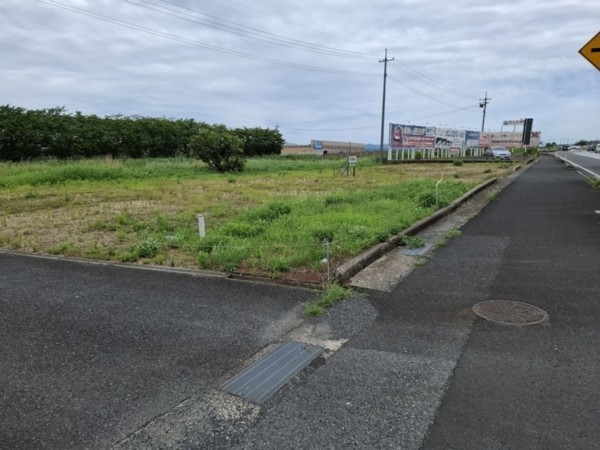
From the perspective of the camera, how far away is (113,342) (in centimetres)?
361

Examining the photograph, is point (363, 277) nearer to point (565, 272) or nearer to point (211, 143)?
point (565, 272)

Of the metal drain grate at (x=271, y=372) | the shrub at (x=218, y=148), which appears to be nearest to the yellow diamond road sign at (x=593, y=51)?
the metal drain grate at (x=271, y=372)

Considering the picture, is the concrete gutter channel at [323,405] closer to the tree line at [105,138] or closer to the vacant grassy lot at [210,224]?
the vacant grassy lot at [210,224]

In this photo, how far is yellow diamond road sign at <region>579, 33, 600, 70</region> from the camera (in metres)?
8.45

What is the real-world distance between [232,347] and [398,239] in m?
4.22

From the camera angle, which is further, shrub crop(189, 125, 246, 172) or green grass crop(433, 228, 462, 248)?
shrub crop(189, 125, 246, 172)

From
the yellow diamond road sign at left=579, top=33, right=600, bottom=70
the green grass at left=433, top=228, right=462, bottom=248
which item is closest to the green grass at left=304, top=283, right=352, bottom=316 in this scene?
the green grass at left=433, top=228, right=462, bottom=248

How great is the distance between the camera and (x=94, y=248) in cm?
670

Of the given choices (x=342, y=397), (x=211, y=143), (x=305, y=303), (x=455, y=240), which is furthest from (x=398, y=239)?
(x=211, y=143)

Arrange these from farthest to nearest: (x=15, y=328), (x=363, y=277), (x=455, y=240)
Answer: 1. (x=455, y=240)
2. (x=363, y=277)
3. (x=15, y=328)

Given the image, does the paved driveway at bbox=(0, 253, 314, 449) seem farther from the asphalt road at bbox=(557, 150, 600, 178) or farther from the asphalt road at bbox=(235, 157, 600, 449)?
the asphalt road at bbox=(557, 150, 600, 178)

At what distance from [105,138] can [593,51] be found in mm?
30446

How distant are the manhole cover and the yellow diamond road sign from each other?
6.76 meters

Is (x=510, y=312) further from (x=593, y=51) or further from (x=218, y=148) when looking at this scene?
(x=218, y=148)
